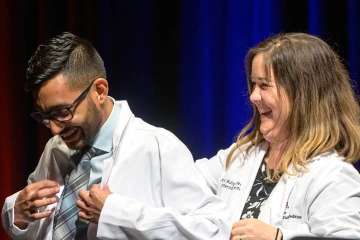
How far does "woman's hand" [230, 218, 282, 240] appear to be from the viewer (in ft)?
5.92

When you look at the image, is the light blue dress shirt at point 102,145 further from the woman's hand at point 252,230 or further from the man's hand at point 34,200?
the woman's hand at point 252,230

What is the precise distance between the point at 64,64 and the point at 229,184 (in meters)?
0.65

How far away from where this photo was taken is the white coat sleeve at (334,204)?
5.80 feet

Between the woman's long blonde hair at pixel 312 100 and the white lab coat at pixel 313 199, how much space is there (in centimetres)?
4

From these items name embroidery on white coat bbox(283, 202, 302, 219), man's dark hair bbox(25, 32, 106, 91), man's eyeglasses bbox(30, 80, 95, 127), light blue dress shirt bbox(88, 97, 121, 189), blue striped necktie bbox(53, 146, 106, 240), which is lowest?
name embroidery on white coat bbox(283, 202, 302, 219)

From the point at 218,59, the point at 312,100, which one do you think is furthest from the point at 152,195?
the point at 218,59

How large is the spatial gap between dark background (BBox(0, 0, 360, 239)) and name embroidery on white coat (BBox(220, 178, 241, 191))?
536 millimetres

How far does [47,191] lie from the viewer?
178cm

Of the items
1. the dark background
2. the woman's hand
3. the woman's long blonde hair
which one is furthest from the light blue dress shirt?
the dark background

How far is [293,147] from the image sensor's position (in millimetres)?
1982

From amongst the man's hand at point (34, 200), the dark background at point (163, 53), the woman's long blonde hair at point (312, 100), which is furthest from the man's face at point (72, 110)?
the dark background at point (163, 53)

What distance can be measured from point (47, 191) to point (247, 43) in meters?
1.19

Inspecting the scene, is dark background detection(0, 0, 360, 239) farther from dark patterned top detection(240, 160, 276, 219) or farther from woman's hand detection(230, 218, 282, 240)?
woman's hand detection(230, 218, 282, 240)

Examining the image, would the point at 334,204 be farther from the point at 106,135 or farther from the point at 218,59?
the point at 218,59
